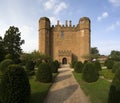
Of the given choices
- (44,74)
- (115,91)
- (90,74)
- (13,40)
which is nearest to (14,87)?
(115,91)

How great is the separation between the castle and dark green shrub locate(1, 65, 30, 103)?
3848cm

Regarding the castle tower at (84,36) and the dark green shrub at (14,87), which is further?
the castle tower at (84,36)

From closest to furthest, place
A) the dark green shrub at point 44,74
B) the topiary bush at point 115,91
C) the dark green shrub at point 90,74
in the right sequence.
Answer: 1. the topiary bush at point 115,91
2. the dark green shrub at point 44,74
3. the dark green shrub at point 90,74

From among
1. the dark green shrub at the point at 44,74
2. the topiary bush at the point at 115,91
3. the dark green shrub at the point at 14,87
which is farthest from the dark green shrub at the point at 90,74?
the dark green shrub at the point at 14,87

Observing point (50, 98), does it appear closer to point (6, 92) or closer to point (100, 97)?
point (100, 97)

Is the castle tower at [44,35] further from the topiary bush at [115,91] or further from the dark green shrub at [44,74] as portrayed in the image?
the topiary bush at [115,91]

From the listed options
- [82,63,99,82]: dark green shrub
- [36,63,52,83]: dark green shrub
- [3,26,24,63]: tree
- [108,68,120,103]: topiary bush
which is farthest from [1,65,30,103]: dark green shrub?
[3,26,24,63]: tree

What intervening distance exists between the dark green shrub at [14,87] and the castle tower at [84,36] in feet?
126

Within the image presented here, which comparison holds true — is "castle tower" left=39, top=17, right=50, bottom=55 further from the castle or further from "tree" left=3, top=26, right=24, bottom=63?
"tree" left=3, top=26, right=24, bottom=63

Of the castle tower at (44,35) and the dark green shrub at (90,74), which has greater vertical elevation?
the castle tower at (44,35)

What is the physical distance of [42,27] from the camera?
48.2 metres

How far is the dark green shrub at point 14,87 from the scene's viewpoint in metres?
7.74

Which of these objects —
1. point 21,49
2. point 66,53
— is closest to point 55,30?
point 66,53

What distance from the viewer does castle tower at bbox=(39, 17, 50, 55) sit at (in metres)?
47.1
